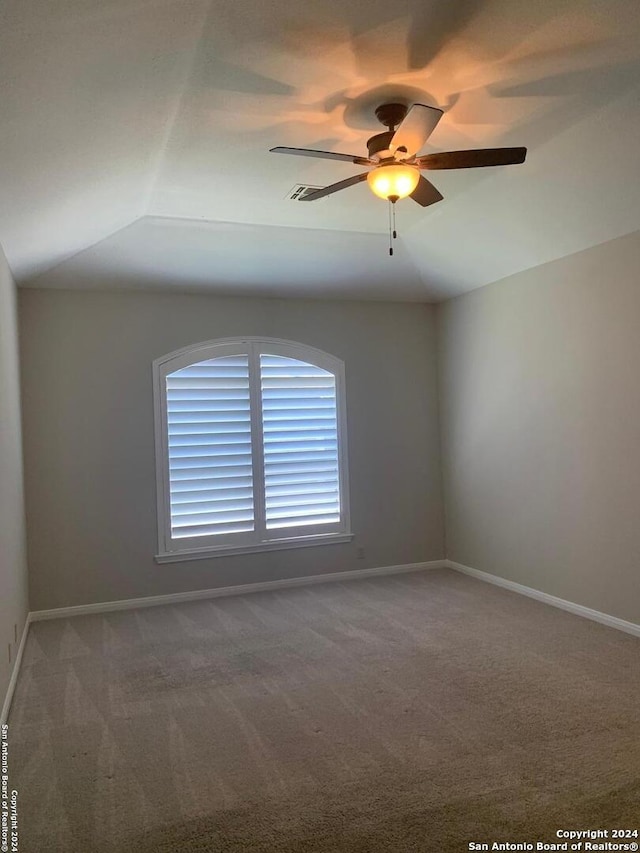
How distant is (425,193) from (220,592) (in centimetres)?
376

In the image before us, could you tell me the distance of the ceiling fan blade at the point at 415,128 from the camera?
8.25ft

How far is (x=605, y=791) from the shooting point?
8.11ft

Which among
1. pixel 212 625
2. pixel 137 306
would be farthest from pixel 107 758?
pixel 137 306

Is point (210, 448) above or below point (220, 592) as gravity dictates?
above

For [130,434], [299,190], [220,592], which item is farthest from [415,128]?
[220,592]

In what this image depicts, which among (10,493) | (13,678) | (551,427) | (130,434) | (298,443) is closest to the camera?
(13,678)

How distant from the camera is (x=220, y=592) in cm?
550

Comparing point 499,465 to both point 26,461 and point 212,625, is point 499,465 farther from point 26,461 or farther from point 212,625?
point 26,461

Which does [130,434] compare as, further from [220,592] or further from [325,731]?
[325,731]

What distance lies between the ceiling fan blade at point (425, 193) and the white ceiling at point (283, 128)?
35 centimetres

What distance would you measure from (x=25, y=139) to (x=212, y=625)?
342 centimetres

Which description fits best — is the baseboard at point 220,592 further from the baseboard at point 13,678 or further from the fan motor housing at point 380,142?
the fan motor housing at point 380,142

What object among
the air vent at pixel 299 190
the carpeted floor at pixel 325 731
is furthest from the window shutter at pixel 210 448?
the air vent at pixel 299 190

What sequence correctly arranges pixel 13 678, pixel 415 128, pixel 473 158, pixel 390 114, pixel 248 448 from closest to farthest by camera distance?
1. pixel 415 128
2. pixel 473 158
3. pixel 390 114
4. pixel 13 678
5. pixel 248 448
